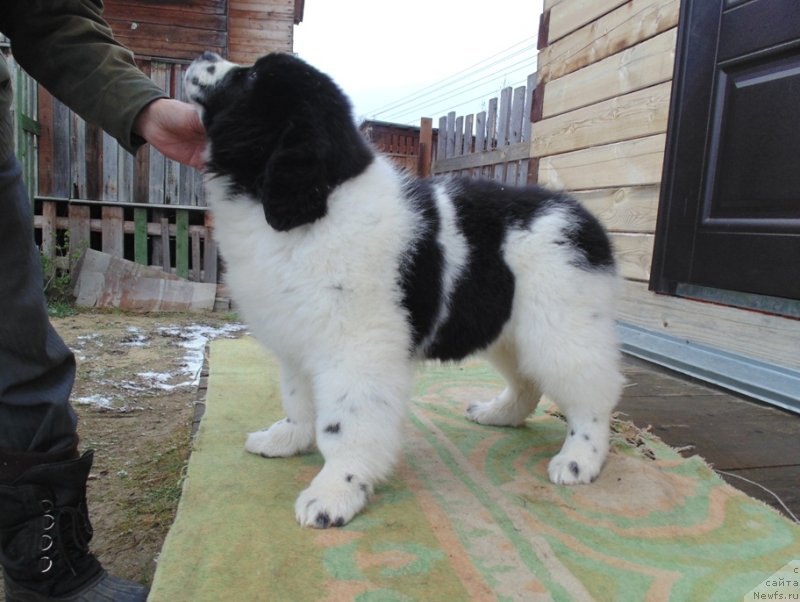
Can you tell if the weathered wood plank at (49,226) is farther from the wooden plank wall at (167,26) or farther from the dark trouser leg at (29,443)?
the dark trouser leg at (29,443)

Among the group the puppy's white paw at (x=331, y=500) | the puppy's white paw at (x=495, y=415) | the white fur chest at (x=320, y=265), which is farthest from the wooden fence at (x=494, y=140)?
the puppy's white paw at (x=331, y=500)

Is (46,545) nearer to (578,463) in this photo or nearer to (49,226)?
(578,463)

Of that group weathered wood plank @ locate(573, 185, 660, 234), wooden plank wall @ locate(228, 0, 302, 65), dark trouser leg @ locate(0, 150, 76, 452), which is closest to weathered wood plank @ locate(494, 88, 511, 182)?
weathered wood plank @ locate(573, 185, 660, 234)

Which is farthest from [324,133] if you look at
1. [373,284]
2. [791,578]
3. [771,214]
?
[771,214]

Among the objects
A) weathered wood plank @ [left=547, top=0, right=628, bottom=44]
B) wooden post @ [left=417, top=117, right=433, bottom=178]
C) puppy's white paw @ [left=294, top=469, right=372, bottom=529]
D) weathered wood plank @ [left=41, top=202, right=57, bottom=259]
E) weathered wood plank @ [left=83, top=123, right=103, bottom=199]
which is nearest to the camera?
puppy's white paw @ [left=294, top=469, right=372, bottom=529]

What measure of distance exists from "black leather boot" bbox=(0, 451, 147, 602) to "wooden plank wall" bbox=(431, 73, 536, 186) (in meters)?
5.52

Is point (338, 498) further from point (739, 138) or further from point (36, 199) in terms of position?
point (36, 199)

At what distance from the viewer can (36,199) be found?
6469 mm

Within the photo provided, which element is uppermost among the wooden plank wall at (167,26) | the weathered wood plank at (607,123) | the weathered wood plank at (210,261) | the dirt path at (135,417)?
the wooden plank wall at (167,26)

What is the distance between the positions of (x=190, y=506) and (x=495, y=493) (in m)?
1.06

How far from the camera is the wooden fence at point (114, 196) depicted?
6457 millimetres

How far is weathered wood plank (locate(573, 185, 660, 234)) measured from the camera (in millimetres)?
4090

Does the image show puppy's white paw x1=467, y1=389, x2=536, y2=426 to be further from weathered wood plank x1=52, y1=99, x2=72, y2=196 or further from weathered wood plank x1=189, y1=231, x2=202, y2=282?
weathered wood plank x1=52, y1=99, x2=72, y2=196

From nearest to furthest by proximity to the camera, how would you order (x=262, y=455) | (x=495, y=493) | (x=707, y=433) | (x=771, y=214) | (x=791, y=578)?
(x=791, y=578), (x=495, y=493), (x=262, y=455), (x=707, y=433), (x=771, y=214)
